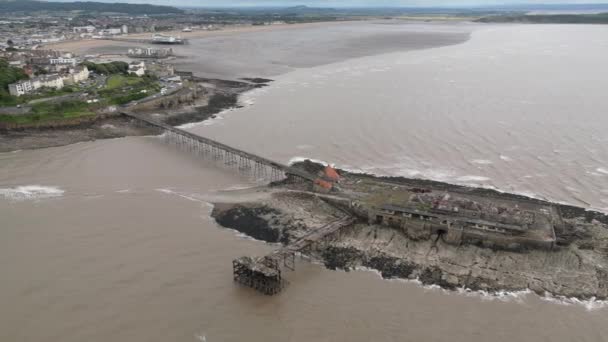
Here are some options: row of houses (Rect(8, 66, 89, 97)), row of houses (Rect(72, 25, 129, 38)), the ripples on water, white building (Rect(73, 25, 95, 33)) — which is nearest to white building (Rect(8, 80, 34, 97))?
row of houses (Rect(8, 66, 89, 97))

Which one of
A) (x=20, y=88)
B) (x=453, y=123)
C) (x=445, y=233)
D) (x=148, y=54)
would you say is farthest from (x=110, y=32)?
(x=445, y=233)

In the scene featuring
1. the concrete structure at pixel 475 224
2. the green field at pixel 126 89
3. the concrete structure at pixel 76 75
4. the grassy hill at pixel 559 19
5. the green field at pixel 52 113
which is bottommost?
the concrete structure at pixel 475 224

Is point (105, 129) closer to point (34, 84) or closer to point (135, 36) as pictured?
point (34, 84)

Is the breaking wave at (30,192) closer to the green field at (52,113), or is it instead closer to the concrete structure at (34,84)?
the green field at (52,113)

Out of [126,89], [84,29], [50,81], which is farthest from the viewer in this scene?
[84,29]

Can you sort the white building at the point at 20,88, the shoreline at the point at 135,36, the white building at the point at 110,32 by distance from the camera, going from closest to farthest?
the white building at the point at 20,88
the shoreline at the point at 135,36
the white building at the point at 110,32

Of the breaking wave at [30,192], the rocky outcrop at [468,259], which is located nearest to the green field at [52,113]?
the breaking wave at [30,192]
